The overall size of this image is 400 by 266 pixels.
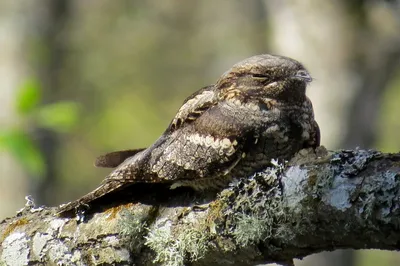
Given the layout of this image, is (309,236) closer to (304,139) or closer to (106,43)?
(304,139)

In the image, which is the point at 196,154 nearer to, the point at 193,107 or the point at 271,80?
the point at 193,107

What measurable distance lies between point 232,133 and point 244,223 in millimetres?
612

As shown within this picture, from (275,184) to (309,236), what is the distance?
26 centimetres

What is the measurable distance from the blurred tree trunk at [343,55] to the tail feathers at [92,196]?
353 cm

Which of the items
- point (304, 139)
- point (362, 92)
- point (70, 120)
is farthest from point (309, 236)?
point (362, 92)

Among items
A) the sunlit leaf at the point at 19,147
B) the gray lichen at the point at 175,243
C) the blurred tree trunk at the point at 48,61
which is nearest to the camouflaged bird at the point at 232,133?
the gray lichen at the point at 175,243

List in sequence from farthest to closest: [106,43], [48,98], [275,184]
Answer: [106,43] → [48,98] → [275,184]

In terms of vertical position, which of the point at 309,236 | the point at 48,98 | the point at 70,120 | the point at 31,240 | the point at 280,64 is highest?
the point at 48,98

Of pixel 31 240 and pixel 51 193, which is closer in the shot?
pixel 31 240

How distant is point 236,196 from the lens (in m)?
2.51

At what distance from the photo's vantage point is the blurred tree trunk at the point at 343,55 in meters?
6.16

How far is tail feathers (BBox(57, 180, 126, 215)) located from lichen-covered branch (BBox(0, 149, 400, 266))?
0.05m

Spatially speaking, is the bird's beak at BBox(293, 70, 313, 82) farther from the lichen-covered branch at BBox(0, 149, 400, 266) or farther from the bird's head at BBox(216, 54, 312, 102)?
the lichen-covered branch at BBox(0, 149, 400, 266)

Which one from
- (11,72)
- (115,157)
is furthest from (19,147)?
(11,72)
